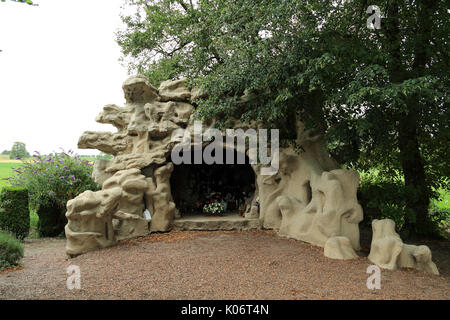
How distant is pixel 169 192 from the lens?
9.70 meters

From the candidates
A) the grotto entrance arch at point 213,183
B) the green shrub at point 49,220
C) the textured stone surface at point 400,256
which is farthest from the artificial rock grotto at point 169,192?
the green shrub at point 49,220

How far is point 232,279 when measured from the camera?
5.49 m

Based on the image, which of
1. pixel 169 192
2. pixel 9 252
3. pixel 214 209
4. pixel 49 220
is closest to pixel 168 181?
pixel 169 192

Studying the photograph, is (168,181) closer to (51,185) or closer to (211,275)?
(51,185)

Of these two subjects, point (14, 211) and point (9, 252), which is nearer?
point (9, 252)

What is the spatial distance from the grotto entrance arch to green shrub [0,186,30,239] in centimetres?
455

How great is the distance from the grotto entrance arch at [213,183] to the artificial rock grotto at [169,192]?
0.95 ft

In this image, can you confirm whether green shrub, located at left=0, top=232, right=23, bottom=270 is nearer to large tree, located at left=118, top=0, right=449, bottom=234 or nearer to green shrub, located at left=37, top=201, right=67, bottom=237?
green shrub, located at left=37, top=201, right=67, bottom=237

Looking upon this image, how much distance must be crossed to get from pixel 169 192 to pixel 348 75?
5778 mm

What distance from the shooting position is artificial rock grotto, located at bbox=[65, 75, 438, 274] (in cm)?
718

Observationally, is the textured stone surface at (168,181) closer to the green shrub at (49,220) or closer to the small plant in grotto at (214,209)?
the small plant in grotto at (214,209)

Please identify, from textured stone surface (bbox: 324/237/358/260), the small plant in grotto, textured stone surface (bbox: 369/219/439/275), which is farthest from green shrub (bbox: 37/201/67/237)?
textured stone surface (bbox: 369/219/439/275)

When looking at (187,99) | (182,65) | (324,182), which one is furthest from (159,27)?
(324,182)

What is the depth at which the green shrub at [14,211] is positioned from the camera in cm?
936
